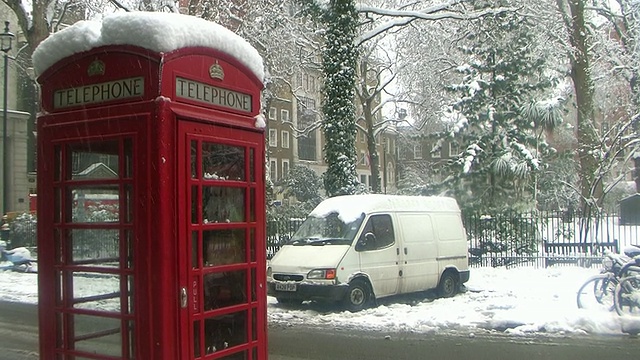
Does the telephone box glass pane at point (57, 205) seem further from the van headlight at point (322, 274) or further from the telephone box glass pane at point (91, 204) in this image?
the van headlight at point (322, 274)

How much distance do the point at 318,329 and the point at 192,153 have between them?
23.0 ft

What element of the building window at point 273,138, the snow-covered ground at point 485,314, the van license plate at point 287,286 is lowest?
the snow-covered ground at point 485,314

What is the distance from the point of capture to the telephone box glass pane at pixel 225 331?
435cm

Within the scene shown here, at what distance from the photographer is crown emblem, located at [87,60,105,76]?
13.5 ft

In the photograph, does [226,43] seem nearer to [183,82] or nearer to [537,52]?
[183,82]

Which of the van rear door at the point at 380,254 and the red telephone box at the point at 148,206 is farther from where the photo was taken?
the van rear door at the point at 380,254

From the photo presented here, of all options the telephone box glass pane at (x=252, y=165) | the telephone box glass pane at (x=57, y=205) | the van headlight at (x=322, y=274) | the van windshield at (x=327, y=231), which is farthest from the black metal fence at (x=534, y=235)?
the telephone box glass pane at (x=57, y=205)

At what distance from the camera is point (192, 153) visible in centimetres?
416

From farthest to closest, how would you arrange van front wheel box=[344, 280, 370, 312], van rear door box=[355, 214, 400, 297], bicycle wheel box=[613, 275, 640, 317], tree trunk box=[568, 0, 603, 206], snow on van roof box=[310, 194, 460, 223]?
1. tree trunk box=[568, 0, 603, 206]
2. snow on van roof box=[310, 194, 460, 223]
3. van rear door box=[355, 214, 400, 297]
4. van front wheel box=[344, 280, 370, 312]
5. bicycle wheel box=[613, 275, 640, 317]

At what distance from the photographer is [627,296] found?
10445mm

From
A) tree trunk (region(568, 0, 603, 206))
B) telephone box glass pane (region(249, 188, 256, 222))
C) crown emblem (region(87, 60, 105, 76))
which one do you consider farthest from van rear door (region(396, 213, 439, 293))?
tree trunk (region(568, 0, 603, 206))

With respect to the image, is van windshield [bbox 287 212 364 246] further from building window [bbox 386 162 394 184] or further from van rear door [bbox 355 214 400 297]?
building window [bbox 386 162 394 184]

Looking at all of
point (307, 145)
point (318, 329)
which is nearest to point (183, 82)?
point (318, 329)

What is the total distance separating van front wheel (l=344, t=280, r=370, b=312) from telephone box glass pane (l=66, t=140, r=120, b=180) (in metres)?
7.90
